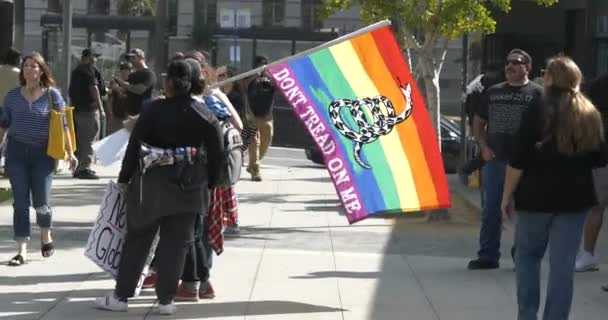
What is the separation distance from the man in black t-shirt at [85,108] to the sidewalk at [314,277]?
3.56m

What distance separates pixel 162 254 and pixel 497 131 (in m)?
3.26

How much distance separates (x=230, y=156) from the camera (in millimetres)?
8953

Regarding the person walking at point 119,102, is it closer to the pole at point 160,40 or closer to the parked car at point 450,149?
the parked car at point 450,149

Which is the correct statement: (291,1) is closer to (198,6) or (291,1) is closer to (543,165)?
(198,6)

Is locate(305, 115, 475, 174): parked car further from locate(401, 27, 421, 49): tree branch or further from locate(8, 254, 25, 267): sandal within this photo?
locate(8, 254, 25, 267): sandal

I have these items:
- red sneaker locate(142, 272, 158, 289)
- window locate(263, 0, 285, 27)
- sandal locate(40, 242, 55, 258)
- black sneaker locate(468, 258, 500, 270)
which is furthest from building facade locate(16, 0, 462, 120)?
red sneaker locate(142, 272, 158, 289)

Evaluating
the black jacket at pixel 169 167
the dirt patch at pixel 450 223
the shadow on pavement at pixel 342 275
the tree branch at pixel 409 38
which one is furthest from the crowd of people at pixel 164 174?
the tree branch at pixel 409 38

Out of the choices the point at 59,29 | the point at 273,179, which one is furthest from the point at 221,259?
the point at 59,29

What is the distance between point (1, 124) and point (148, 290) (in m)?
1.97

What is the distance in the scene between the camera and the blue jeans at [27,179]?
10508mm

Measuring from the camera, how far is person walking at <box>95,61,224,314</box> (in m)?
8.47

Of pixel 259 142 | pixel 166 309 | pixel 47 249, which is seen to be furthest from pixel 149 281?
pixel 259 142

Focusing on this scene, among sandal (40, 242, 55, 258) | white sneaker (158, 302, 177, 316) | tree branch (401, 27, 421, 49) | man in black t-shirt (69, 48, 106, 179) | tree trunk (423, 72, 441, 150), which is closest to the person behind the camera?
white sneaker (158, 302, 177, 316)

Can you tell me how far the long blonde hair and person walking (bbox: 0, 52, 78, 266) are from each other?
171 inches
